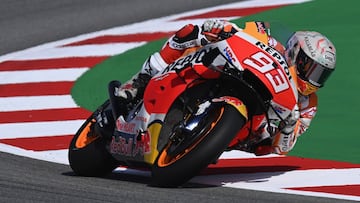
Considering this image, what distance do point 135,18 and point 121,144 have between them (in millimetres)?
6639

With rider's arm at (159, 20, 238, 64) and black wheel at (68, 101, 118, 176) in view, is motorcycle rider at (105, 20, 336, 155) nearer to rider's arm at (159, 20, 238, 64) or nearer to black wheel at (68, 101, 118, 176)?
rider's arm at (159, 20, 238, 64)

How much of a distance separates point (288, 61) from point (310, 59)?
0.17 metres

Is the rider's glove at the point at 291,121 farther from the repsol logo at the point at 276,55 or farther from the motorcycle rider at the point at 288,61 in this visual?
the repsol logo at the point at 276,55

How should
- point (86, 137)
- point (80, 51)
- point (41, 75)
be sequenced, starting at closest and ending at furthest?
point (86, 137) < point (41, 75) < point (80, 51)

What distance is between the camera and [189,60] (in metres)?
8.33

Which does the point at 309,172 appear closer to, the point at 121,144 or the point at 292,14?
the point at 121,144

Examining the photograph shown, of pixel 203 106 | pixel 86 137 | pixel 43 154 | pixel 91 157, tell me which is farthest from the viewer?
pixel 43 154

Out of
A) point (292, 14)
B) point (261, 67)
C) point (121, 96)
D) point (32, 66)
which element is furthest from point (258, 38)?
point (292, 14)

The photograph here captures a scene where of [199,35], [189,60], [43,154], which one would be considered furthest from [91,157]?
[199,35]

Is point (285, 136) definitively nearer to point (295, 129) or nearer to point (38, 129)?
point (295, 129)

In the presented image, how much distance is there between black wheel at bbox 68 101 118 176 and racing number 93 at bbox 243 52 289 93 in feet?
4.19

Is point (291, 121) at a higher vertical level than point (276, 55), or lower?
lower

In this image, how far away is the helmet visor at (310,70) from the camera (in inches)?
325

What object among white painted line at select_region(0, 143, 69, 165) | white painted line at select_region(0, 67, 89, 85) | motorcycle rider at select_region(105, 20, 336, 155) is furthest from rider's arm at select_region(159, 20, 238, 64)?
white painted line at select_region(0, 67, 89, 85)
